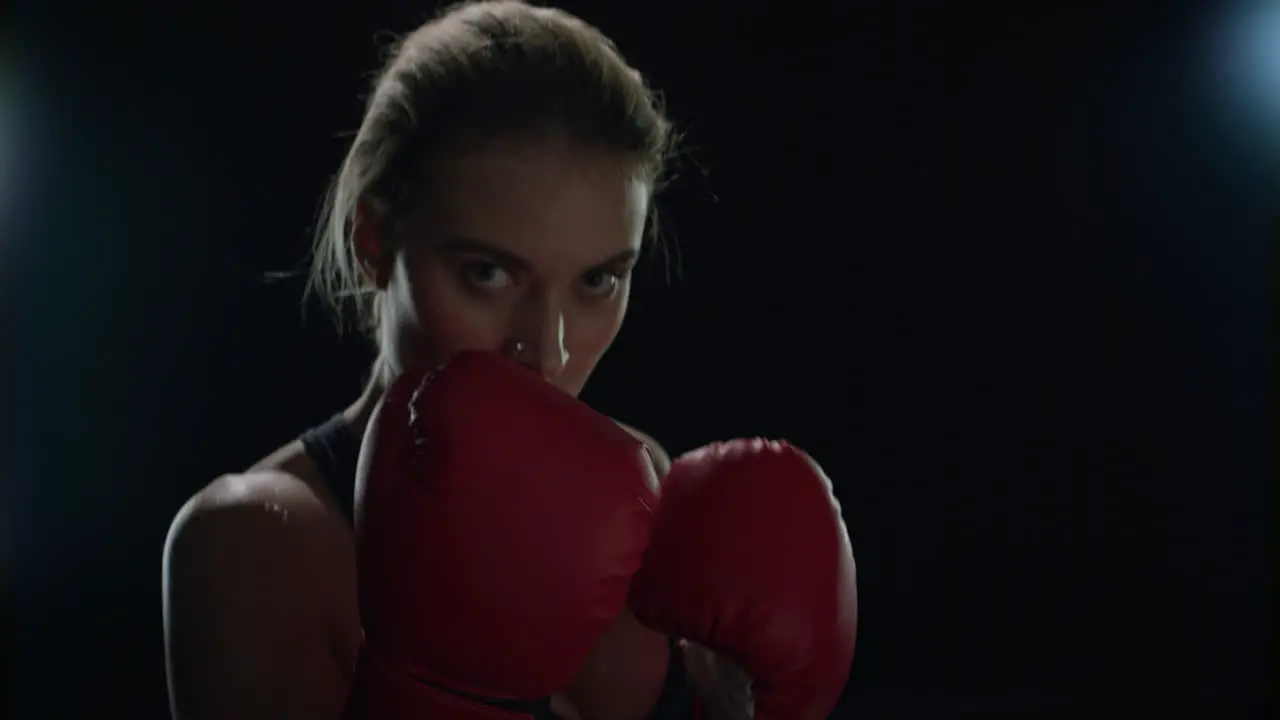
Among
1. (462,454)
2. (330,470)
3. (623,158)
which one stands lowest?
(330,470)

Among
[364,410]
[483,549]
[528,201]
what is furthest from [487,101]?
[483,549]

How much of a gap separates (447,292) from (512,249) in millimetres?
72

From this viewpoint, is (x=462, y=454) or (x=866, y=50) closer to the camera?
(x=462, y=454)

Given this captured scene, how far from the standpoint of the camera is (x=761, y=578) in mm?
687

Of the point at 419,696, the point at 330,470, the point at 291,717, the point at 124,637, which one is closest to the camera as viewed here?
the point at 419,696

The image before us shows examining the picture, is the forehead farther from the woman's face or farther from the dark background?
the dark background

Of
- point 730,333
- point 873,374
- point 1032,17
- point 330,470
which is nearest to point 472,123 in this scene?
point 330,470

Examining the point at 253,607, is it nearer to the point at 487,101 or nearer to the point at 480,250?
the point at 480,250

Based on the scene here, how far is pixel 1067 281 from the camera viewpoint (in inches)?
79.5

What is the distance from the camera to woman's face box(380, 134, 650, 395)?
2.79 ft

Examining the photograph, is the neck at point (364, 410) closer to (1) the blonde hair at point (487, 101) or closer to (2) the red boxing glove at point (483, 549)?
(1) the blonde hair at point (487, 101)

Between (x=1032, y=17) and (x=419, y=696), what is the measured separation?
1.78 metres

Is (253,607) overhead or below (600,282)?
below

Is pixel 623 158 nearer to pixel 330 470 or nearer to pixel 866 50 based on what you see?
pixel 330 470
